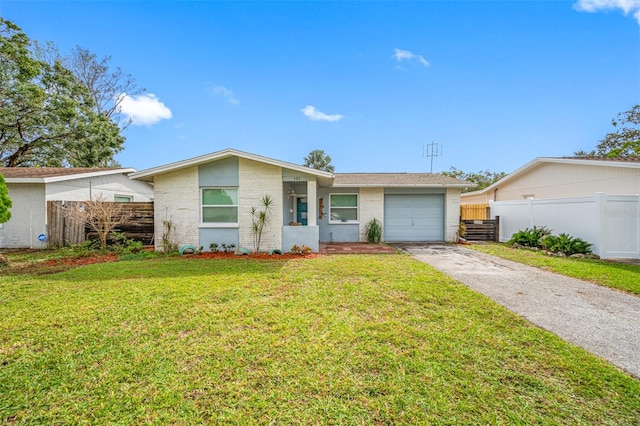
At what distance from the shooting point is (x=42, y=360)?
292cm

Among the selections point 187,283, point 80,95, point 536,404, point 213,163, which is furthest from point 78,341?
point 80,95

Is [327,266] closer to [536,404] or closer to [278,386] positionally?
[278,386]

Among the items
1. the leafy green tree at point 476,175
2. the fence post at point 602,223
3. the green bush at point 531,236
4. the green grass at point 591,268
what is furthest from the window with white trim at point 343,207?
the leafy green tree at point 476,175

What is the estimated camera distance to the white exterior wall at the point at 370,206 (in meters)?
12.7

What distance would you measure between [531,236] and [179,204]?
45.5 feet

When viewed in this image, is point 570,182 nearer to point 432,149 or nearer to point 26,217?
point 432,149

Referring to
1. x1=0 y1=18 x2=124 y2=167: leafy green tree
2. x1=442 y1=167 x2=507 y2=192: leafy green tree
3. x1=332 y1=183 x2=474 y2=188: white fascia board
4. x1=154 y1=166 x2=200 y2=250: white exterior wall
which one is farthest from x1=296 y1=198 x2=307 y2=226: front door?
x1=442 y1=167 x2=507 y2=192: leafy green tree

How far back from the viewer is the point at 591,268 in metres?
7.18

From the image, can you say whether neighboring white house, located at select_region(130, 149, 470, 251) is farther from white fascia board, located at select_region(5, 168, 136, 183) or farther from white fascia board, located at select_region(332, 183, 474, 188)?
white fascia board, located at select_region(5, 168, 136, 183)

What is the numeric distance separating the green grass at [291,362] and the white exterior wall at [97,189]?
26.5 ft

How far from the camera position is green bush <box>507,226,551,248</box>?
10617 millimetres

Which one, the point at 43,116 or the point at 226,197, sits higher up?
the point at 43,116

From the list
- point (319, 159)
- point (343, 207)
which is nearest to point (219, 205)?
point (343, 207)

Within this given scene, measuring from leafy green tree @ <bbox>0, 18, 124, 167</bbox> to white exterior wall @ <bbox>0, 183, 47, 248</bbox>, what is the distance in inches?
396
